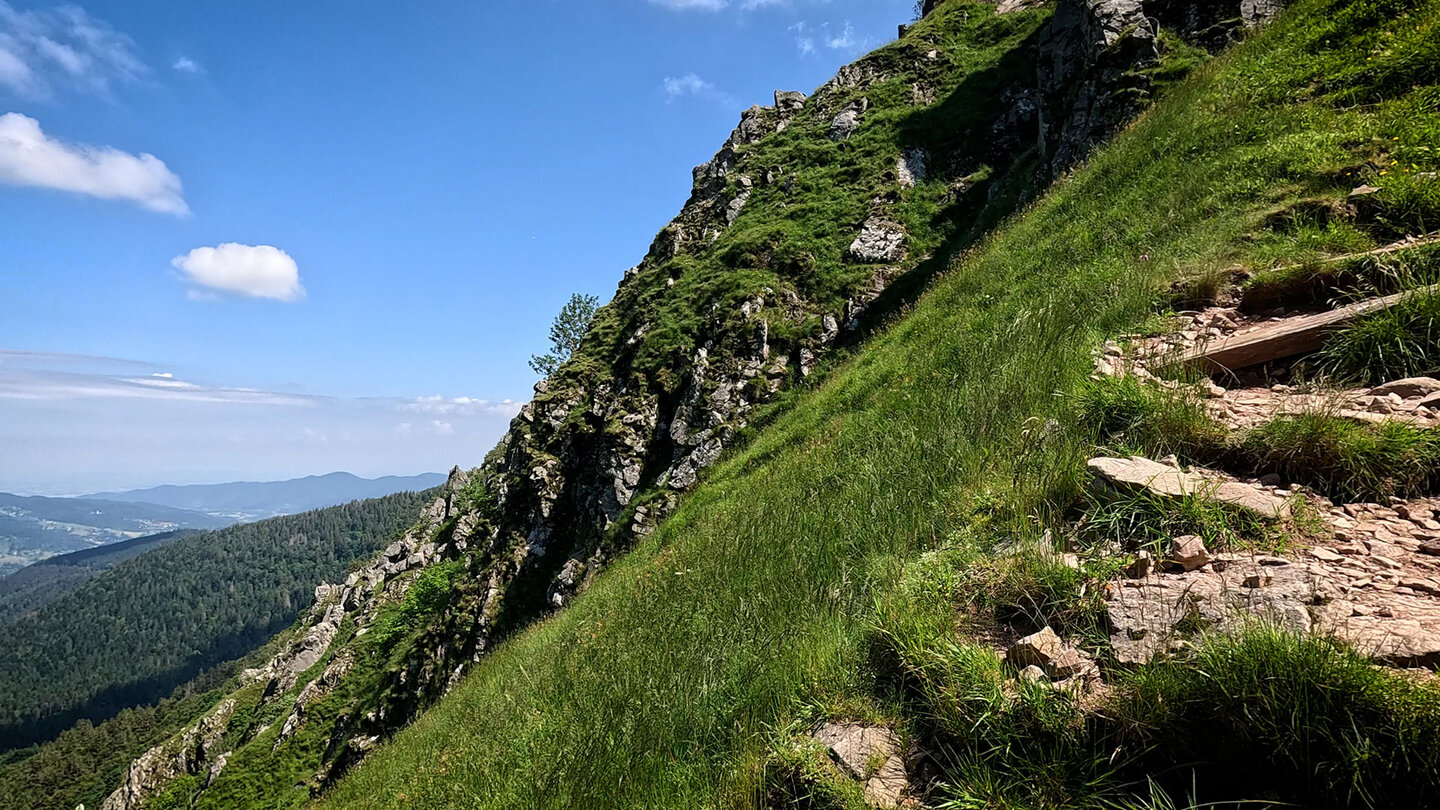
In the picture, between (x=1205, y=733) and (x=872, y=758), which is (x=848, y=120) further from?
(x=1205, y=733)

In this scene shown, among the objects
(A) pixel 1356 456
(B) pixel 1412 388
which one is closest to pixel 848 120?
(B) pixel 1412 388

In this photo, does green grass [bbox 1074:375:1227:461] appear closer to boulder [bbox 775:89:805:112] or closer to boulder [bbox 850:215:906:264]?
boulder [bbox 850:215:906:264]

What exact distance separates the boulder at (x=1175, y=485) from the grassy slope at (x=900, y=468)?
0.29 metres

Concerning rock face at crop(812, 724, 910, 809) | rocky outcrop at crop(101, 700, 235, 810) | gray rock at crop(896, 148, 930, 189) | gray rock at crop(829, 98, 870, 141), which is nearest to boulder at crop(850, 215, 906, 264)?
gray rock at crop(896, 148, 930, 189)

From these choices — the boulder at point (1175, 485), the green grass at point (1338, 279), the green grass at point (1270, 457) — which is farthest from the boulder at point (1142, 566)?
the green grass at point (1338, 279)

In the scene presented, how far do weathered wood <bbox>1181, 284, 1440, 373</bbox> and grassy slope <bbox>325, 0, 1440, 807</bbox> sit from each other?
1.06m

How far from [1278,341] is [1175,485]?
217 cm

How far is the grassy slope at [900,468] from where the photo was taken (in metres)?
3.97

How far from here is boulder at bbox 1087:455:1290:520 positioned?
3061 millimetres

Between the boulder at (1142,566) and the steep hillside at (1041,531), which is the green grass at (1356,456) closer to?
the steep hillside at (1041,531)

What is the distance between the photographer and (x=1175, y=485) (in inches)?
131

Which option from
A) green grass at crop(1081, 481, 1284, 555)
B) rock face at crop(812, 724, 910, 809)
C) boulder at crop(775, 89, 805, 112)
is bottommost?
rock face at crop(812, 724, 910, 809)

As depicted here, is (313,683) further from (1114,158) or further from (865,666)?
(1114,158)

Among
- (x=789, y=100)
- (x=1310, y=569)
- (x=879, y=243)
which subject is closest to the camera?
(x=1310, y=569)
